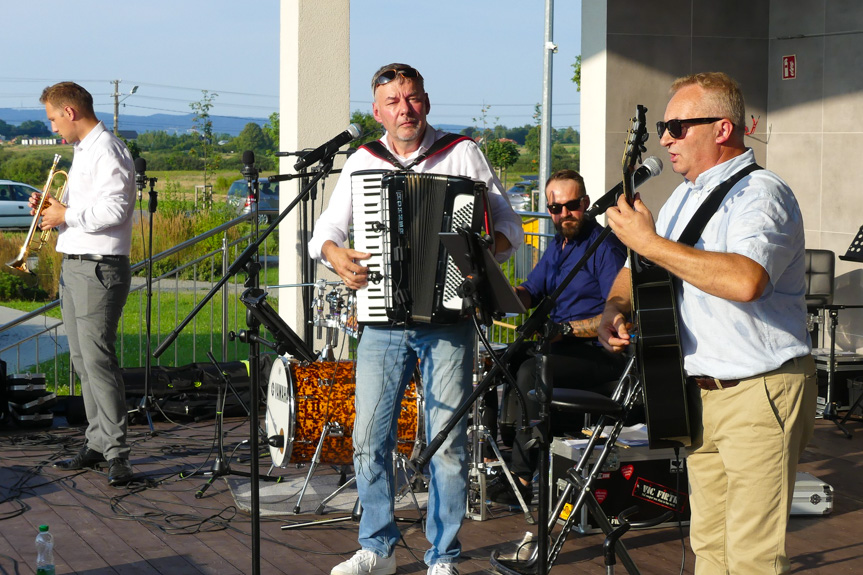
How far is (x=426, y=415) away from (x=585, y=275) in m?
1.50

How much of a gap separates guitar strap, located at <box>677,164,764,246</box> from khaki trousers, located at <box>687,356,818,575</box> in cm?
43

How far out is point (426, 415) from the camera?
150 inches

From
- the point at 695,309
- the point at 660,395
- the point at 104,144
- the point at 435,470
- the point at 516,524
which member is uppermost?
the point at 104,144

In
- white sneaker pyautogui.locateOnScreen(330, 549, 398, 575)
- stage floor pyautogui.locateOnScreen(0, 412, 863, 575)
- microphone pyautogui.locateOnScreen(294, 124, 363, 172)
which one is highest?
microphone pyautogui.locateOnScreen(294, 124, 363, 172)

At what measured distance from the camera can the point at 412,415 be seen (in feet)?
15.7

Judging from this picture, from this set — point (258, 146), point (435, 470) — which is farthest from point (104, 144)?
point (258, 146)

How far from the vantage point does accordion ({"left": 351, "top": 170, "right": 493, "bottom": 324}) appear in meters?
3.60

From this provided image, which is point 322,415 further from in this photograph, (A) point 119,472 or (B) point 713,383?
(B) point 713,383

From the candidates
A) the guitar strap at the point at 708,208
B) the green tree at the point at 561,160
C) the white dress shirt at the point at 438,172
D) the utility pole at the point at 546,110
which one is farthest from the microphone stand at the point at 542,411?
the green tree at the point at 561,160

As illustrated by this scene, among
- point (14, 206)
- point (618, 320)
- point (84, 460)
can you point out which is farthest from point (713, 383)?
point (14, 206)

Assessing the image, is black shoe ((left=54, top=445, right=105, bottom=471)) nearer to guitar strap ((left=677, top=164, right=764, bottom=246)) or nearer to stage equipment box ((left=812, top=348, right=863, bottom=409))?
guitar strap ((left=677, top=164, right=764, bottom=246))

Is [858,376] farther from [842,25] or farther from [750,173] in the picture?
[750,173]

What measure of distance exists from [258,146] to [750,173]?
37736 millimetres

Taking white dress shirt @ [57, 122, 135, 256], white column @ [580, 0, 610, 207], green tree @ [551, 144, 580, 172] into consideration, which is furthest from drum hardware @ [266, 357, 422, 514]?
green tree @ [551, 144, 580, 172]
